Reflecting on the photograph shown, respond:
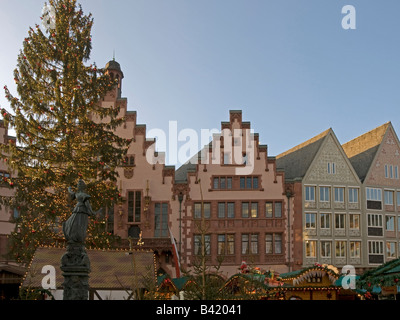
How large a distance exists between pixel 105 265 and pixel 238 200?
19.4 metres

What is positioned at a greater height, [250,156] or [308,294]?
[250,156]

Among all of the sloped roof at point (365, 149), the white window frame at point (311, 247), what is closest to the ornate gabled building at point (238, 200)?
the white window frame at point (311, 247)

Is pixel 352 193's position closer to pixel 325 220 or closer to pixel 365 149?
pixel 325 220

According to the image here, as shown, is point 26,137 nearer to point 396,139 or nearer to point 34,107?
point 34,107

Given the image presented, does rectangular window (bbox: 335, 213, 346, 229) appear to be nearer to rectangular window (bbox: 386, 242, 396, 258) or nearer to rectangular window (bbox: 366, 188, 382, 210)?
rectangular window (bbox: 366, 188, 382, 210)

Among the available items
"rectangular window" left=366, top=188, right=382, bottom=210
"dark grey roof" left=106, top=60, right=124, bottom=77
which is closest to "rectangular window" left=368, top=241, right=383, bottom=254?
"rectangular window" left=366, top=188, right=382, bottom=210

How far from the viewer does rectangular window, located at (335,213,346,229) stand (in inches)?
1631

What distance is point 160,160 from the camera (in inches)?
1612

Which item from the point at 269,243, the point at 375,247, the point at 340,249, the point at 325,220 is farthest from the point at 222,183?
the point at 375,247

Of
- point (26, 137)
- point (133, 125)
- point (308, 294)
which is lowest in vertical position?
point (308, 294)

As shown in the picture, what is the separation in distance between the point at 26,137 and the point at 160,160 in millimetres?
13212

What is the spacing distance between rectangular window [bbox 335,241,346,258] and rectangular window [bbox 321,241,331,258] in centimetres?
61
